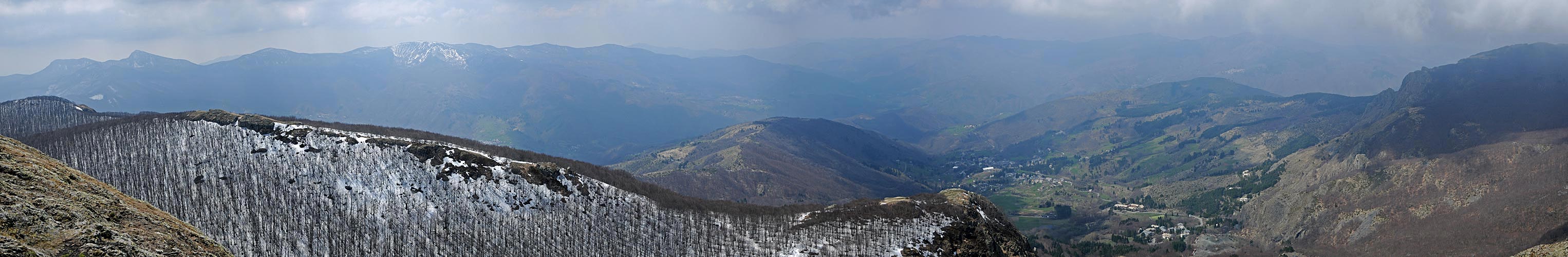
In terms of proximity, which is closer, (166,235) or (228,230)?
(166,235)

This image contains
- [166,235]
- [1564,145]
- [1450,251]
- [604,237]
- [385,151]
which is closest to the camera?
[166,235]

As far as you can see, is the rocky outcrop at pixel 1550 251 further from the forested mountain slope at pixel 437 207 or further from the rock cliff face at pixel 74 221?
the rock cliff face at pixel 74 221

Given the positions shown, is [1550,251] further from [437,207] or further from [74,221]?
[437,207]

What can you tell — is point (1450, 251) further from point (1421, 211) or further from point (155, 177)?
point (155, 177)

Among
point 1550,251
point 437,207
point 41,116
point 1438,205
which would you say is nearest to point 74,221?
point 437,207

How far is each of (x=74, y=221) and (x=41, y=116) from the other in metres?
149

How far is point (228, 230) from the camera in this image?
75.0m

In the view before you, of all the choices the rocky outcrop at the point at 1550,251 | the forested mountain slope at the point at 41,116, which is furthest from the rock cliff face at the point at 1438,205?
the forested mountain slope at the point at 41,116

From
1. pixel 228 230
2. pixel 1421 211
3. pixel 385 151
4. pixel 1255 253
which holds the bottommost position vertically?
pixel 1255 253

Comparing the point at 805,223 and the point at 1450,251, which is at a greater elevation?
the point at 805,223

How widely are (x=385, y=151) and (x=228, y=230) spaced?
1958 centimetres

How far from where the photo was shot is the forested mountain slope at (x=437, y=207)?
7850cm

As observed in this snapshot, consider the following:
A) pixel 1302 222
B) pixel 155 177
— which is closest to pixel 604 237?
pixel 155 177

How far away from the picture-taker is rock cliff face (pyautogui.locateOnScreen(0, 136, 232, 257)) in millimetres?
24422
